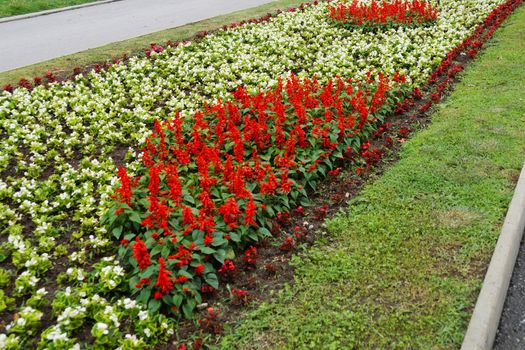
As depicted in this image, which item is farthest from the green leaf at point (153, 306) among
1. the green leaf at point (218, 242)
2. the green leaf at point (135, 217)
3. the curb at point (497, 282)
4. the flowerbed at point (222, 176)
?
the curb at point (497, 282)

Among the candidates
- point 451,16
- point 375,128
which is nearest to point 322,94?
point 375,128

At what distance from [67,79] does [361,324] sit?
6.85 meters

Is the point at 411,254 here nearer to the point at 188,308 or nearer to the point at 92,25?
the point at 188,308

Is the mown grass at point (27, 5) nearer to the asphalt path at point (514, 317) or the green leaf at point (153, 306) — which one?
the green leaf at point (153, 306)

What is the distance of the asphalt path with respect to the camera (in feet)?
11.7

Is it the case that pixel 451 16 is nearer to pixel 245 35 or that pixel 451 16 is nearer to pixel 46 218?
pixel 245 35

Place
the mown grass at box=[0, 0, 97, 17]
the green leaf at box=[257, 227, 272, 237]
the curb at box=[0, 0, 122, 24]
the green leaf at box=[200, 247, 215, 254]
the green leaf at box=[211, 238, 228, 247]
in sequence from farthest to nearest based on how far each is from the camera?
the mown grass at box=[0, 0, 97, 17]
the curb at box=[0, 0, 122, 24]
the green leaf at box=[257, 227, 272, 237]
the green leaf at box=[211, 238, 228, 247]
the green leaf at box=[200, 247, 215, 254]

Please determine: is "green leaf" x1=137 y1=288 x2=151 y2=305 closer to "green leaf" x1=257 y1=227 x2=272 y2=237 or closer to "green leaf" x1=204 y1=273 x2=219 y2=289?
"green leaf" x1=204 y1=273 x2=219 y2=289

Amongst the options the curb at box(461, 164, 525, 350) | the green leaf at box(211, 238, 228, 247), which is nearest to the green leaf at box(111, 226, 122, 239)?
the green leaf at box(211, 238, 228, 247)

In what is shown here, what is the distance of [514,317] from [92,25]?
12.0 meters

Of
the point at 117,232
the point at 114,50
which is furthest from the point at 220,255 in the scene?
the point at 114,50

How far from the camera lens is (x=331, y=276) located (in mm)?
4051

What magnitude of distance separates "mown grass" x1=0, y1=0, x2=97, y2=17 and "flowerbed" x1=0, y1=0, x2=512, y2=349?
6.58m

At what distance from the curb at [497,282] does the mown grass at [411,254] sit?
0.07m
